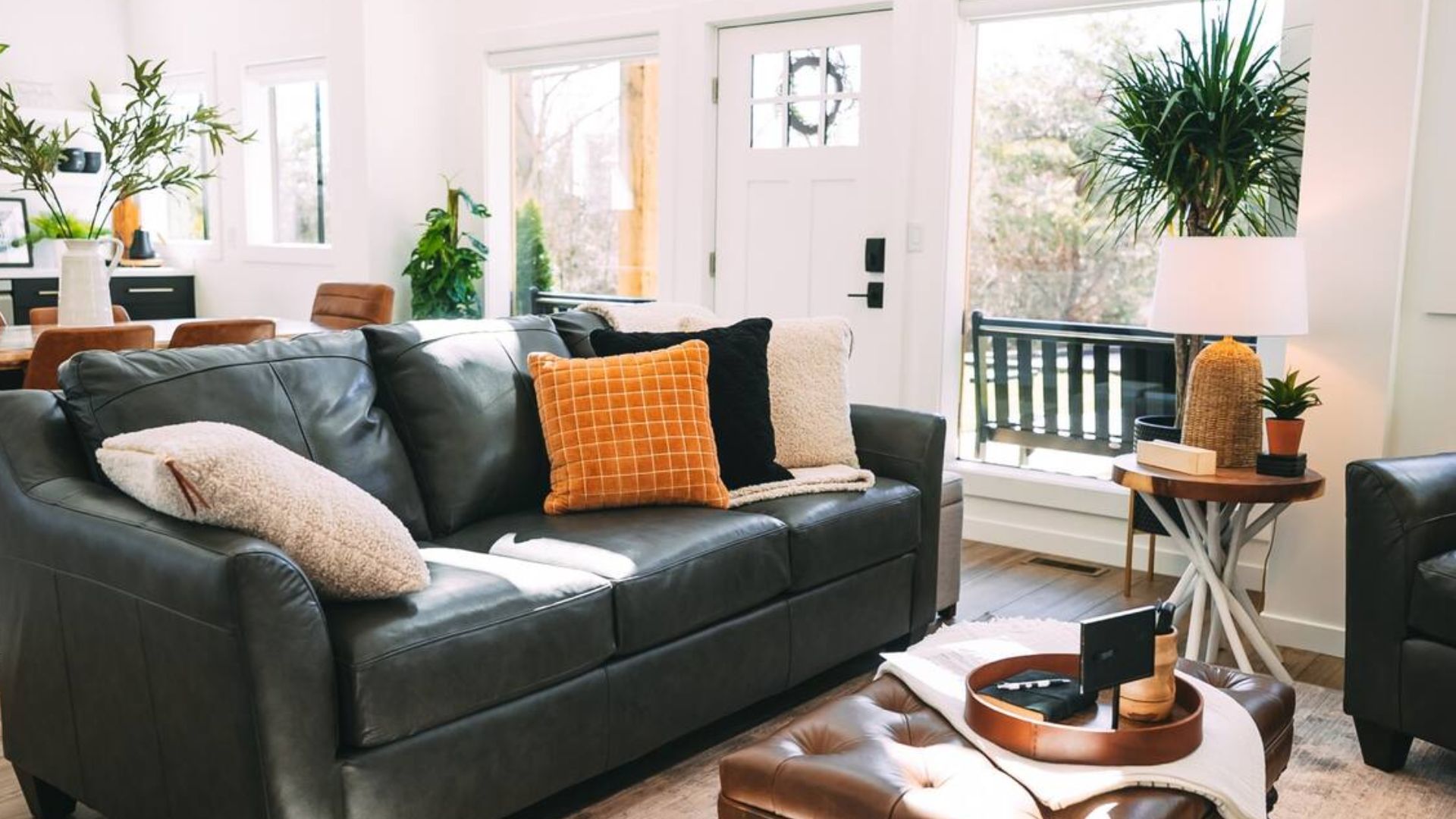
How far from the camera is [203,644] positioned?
186 centimetres

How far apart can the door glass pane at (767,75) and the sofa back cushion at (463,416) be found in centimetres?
263

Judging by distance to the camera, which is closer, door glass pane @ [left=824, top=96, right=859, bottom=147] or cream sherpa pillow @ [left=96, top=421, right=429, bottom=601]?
cream sherpa pillow @ [left=96, top=421, right=429, bottom=601]

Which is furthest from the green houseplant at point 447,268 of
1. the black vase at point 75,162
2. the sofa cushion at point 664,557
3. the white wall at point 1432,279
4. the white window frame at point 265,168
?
the white wall at point 1432,279

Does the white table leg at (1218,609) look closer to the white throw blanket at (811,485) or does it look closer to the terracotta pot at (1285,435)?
the terracotta pot at (1285,435)

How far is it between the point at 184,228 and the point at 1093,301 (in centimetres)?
612

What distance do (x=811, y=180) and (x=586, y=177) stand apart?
56.3 inches

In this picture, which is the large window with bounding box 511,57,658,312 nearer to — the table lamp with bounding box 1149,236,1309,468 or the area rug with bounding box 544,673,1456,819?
the table lamp with bounding box 1149,236,1309,468

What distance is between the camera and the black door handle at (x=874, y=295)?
16.2 feet

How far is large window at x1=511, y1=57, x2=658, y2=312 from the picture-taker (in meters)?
5.82

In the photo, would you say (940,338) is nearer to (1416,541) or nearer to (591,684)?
(1416,541)

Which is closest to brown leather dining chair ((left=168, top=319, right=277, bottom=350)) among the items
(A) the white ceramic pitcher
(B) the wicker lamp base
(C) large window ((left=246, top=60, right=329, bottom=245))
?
(A) the white ceramic pitcher

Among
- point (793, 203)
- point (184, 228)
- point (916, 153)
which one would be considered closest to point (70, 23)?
point (184, 228)

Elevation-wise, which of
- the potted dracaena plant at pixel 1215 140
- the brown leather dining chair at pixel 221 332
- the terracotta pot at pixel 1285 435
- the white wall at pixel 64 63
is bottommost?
the terracotta pot at pixel 1285 435

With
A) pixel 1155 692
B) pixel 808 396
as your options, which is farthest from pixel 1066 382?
pixel 1155 692
